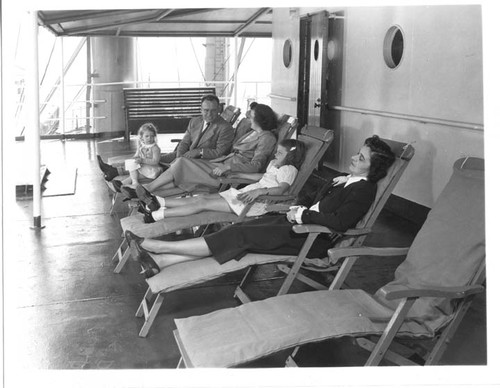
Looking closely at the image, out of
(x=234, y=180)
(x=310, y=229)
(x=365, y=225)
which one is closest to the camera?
(x=310, y=229)

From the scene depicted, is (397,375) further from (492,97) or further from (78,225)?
(78,225)

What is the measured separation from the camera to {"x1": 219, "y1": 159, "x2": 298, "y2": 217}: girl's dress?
15.5 feet

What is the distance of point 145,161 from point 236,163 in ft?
3.01

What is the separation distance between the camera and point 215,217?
4406 mm

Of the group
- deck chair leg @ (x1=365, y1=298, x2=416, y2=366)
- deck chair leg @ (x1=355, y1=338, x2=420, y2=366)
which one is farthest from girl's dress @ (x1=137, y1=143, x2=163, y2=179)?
deck chair leg @ (x1=365, y1=298, x2=416, y2=366)

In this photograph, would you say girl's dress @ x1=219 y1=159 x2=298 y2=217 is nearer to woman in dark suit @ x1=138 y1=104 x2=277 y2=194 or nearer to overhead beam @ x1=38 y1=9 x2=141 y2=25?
woman in dark suit @ x1=138 y1=104 x2=277 y2=194

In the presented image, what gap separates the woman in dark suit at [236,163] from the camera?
550 cm

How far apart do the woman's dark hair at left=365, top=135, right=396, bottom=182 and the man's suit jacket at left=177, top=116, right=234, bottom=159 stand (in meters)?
2.90

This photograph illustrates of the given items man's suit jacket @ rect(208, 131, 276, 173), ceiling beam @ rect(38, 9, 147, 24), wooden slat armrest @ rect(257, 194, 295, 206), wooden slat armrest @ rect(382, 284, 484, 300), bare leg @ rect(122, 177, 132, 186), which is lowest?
wooden slat armrest @ rect(382, 284, 484, 300)

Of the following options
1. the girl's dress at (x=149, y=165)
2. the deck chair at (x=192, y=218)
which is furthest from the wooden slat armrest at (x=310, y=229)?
the girl's dress at (x=149, y=165)

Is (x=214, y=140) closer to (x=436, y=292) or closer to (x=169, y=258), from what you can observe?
(x=169, y=258)

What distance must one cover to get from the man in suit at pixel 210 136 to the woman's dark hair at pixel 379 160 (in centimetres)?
290

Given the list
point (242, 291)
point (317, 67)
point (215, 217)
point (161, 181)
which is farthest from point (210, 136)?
point (242, 291)

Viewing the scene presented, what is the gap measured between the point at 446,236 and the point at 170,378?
1.61m
